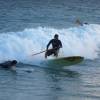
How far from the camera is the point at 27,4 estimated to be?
233 feet

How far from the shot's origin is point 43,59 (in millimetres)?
30609

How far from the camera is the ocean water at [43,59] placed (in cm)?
2312

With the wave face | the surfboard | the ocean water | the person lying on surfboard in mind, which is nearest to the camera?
the ocean water

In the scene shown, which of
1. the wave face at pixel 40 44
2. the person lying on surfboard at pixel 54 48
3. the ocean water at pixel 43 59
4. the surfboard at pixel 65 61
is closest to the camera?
the ocean water at pixel 43 59

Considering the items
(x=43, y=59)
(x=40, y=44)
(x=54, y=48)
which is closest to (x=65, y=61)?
(x=54, y=48)

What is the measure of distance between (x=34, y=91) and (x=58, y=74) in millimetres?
4585

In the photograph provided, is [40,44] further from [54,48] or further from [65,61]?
[65,61]

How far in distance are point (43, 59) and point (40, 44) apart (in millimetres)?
4979

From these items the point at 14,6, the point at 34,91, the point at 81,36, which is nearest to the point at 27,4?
the point at 14,6

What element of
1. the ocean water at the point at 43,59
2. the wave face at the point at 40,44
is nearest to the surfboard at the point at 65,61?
the ocean water at the point at 43,59

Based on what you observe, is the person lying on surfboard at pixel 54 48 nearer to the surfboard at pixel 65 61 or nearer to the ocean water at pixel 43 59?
the surfboard at pixel 65 61

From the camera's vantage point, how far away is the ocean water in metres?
23.1

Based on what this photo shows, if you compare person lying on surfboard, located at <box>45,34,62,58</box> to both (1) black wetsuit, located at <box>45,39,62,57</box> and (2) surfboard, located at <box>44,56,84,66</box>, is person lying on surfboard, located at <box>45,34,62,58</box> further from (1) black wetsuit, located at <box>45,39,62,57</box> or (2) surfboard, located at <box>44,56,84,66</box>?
(2) surfboard, located at <box>44,56,84,66</box>

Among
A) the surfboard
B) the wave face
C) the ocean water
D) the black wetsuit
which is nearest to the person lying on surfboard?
the black wetsuit
